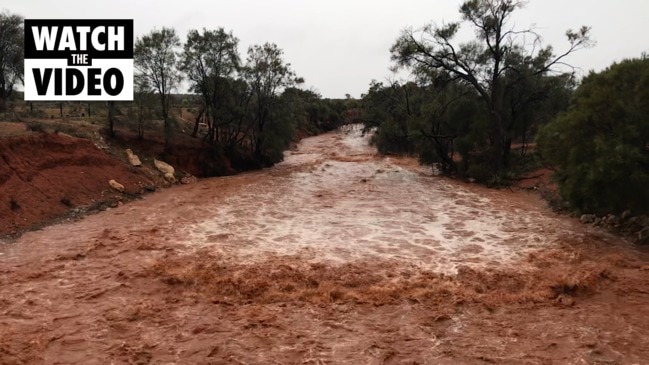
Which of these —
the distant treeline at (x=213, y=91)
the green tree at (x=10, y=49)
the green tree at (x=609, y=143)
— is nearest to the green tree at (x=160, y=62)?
the distant treeline at (x=213, y=91)

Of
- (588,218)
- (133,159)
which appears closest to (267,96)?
(133,159)

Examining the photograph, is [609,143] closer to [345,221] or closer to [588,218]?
[588,218]

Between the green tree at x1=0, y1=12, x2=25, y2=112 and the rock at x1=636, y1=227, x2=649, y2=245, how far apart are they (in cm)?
3181

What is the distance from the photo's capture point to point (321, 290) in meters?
9.71

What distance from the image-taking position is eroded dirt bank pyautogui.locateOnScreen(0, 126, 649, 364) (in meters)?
7.38

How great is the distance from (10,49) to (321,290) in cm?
2979

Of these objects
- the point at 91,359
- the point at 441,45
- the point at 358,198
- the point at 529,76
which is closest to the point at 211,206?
the point at 358,198

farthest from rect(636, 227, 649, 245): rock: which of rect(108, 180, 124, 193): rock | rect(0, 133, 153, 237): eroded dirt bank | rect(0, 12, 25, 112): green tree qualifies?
rect(0, 12, 25, 112): green tree

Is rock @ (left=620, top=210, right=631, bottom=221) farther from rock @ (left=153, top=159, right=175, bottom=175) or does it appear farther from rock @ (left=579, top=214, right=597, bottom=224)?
rock @ (left=153, top=159, right=175, bottom=175)

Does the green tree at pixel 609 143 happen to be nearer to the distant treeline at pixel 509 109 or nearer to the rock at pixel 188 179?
the distant treeline at pixel 509 109

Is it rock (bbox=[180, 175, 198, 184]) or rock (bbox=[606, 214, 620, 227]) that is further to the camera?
rock (bbox=[180, 175, 198, 184])

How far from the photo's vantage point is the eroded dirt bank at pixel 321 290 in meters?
7.38

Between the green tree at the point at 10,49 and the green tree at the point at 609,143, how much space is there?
29802 millimetres

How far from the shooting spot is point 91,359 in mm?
7000
